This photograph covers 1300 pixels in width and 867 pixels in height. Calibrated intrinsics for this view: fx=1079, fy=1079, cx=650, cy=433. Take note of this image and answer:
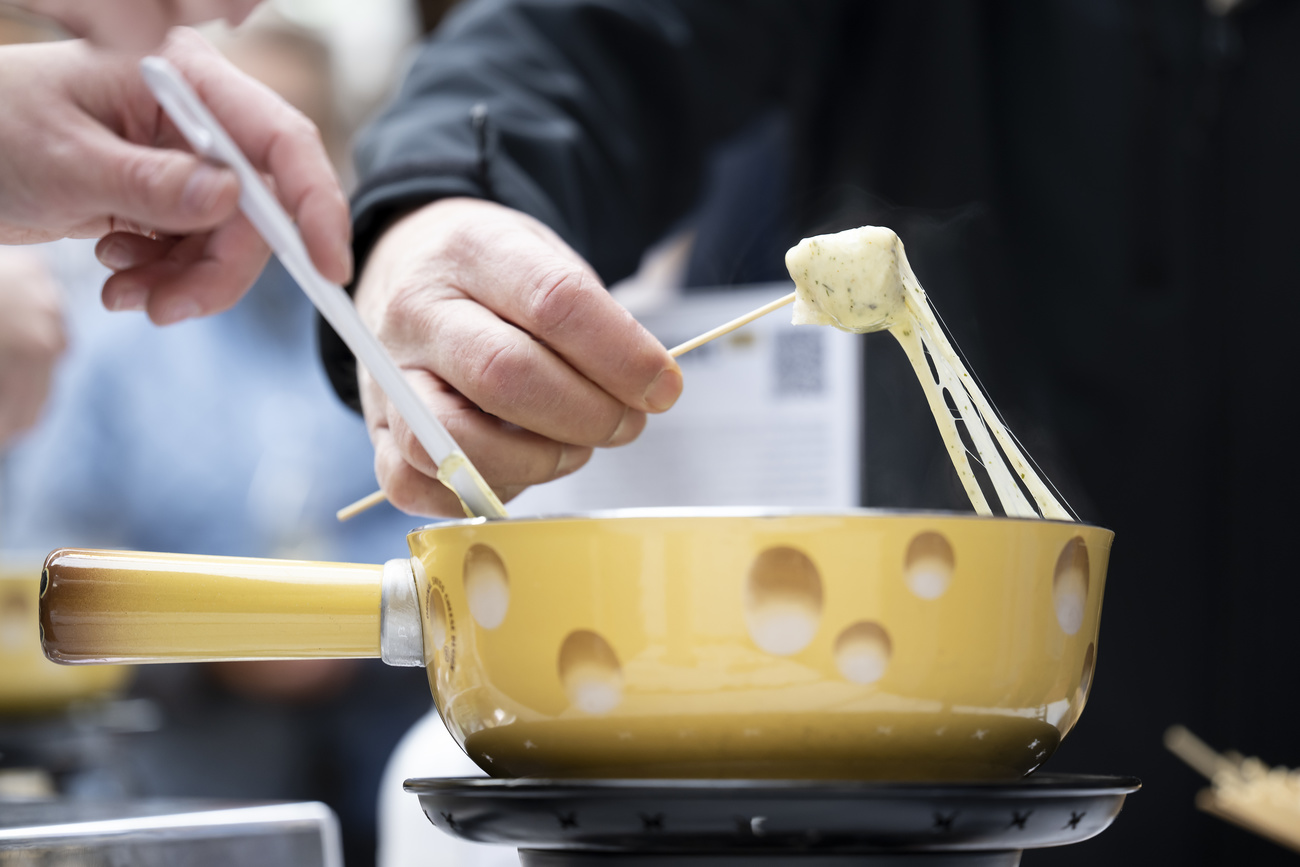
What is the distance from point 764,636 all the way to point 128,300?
26cm

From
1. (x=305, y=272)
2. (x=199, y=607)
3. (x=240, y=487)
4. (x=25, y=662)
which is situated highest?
(x=305, y=272)

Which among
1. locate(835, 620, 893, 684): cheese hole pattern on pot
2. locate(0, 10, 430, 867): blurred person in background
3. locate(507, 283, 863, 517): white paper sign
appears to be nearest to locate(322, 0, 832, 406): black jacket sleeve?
locate(507, 283, 863, 517): white paper sign

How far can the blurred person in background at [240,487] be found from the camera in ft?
5.05

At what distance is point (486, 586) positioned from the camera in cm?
28

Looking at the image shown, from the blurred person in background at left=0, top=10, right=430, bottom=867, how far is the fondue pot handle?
1.24m

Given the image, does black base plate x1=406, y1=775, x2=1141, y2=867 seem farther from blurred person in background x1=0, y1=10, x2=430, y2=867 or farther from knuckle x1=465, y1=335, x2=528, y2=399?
blurred person in background x1=0, y1=10, x2=430, y2=867

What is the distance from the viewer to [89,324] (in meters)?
1.74

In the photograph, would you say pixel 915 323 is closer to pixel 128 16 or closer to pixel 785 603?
pixel 785 603

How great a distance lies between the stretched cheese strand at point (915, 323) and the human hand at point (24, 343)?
66 cm

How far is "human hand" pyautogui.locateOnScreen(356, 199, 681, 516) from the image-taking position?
1.35 feet

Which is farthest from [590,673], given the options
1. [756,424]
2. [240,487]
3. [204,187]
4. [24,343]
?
[240,487]

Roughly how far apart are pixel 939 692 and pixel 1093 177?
77 centimetres

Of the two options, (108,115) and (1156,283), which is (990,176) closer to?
(1156,283)

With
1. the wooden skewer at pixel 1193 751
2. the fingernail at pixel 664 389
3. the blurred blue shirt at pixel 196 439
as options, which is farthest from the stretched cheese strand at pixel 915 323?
the blurred blue shirt at pixel 196 439
